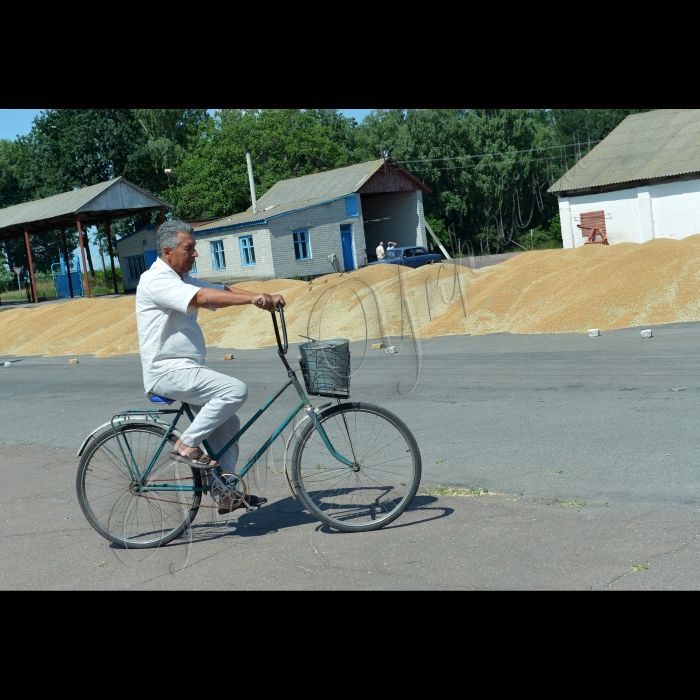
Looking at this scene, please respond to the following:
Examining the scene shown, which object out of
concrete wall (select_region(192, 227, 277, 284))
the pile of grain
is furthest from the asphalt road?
concrete wall (select_region(192, 227, 277, 284))

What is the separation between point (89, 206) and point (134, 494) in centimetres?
4023

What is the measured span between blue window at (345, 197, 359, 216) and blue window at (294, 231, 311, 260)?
3006mm

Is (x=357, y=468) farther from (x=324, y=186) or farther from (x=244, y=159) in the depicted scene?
(x=244, y=159)

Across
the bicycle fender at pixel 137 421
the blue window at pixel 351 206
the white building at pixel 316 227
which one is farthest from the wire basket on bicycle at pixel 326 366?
the blue window at pixel 351 206

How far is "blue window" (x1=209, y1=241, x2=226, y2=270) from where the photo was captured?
4862 cm

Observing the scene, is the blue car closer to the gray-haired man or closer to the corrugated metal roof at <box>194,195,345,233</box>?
the corrugated metal roof at <box>194,195,345,233</box>

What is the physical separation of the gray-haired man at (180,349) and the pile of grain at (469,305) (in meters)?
9.81

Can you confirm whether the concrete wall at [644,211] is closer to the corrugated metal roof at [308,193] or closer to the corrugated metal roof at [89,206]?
the corrugated metal roof at [308,193]

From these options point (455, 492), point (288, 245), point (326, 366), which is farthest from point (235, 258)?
point (326, 366)

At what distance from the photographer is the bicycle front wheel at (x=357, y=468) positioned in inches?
214
